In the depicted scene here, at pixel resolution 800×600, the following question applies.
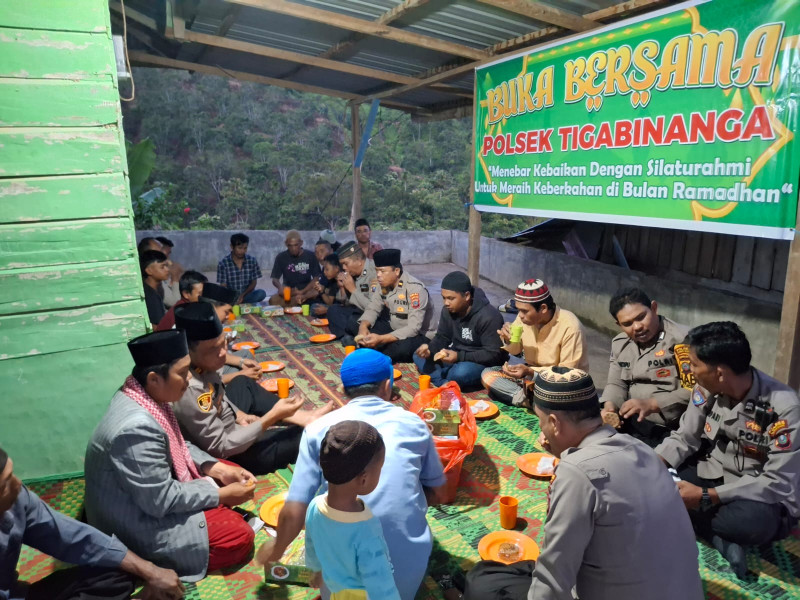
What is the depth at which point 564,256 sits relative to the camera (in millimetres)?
9117

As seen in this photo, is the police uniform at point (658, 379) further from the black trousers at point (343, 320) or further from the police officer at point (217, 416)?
the black trousers at point (343, 320)

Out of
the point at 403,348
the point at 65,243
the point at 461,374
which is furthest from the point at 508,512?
the point at 65,243

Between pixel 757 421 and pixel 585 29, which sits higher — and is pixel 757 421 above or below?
below

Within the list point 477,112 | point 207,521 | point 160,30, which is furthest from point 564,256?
point 207,521

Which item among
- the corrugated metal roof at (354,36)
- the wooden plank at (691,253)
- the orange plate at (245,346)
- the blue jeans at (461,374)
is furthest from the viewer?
the wooden plank at (691,253)

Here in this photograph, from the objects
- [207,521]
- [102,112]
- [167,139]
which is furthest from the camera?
[167,139]

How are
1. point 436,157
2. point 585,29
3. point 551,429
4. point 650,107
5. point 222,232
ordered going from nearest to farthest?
point 551,429, point 650,107, point 585,29, point 222,232, point 436,157

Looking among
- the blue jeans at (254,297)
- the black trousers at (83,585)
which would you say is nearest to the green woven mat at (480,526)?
the black trousers at (83,585)

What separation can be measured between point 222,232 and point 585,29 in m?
9.44

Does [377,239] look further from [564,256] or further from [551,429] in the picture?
[551,429]

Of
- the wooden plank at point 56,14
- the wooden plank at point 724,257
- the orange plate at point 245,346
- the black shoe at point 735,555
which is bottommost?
the black shoe at point 735,555

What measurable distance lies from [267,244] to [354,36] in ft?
22.1

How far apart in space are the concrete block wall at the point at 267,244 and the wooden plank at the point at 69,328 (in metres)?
8.46

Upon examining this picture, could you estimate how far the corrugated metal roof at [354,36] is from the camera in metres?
5.62
